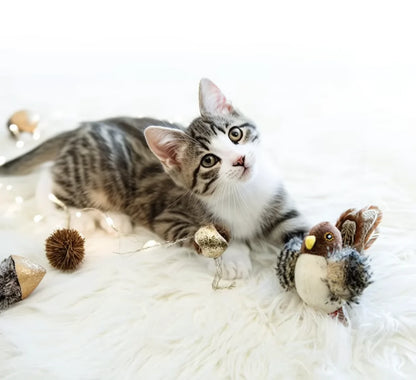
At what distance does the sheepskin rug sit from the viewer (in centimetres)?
93

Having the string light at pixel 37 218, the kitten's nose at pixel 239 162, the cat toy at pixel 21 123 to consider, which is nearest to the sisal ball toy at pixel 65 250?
the string light at pixel 37 218

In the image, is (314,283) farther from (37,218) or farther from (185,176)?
(37,218)

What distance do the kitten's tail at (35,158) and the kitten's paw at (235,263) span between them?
617mm

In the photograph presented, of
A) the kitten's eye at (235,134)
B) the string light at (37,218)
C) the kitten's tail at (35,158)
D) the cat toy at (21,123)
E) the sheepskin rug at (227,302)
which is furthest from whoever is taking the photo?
the cat toy at (21,123)

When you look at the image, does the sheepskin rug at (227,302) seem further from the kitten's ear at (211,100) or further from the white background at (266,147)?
the kitten's ear at (211,100)

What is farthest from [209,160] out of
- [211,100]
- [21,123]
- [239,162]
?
[21,123]

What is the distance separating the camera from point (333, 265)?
0.96 metres

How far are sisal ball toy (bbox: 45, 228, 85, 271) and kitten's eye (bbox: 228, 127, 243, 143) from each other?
42cm

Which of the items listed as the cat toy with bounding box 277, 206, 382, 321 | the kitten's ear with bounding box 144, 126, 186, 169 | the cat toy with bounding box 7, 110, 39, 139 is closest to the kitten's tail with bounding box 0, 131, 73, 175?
the cat toy with bounding box 7, 110, 39, 139

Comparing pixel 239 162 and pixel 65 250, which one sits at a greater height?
pixel 239 162

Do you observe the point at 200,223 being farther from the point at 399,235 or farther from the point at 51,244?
the point at 399,235

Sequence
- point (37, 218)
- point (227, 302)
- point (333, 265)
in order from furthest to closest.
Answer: point (37, 218)
point (227, 302)
point (333, 265)

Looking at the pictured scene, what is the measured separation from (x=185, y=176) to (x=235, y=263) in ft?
0.76

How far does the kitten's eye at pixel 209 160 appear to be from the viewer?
115cm
